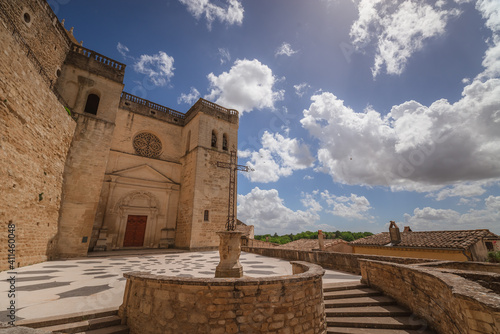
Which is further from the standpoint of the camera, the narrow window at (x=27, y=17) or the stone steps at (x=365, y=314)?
the narrow window at (x=27, y=17)

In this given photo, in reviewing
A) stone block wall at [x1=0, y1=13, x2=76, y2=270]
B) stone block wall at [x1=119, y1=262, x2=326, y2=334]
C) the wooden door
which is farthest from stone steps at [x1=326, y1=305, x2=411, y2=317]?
the wooden door

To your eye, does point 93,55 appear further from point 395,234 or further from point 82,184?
point 395,234

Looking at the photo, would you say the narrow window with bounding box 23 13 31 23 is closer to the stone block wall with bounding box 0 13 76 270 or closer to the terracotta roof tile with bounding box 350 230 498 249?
the stone block wall with bounding box 0 13 76 270

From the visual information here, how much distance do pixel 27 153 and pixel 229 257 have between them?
25.4 ft

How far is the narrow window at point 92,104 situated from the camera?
41.3ft

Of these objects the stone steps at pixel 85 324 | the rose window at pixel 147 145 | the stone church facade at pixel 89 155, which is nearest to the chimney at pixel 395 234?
the stone church facade at pixel 89 155

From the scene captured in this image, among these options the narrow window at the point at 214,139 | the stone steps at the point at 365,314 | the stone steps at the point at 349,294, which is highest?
the narrow window at the point at 214,139

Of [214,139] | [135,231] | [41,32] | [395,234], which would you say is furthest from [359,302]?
[41,32]

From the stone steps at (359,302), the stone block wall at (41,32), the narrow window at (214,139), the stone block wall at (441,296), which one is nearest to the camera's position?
the stone block wall at (441,296)

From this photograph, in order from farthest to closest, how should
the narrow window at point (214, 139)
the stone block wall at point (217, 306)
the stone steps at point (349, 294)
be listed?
the narrow window at point (214, 139) → the stone steps at point (349, 294) → the stone block wall at point (217, 306)

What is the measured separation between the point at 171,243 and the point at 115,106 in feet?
31.6

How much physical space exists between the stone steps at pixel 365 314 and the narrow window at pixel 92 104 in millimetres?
15124

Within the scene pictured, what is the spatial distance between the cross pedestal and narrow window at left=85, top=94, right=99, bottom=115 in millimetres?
12616

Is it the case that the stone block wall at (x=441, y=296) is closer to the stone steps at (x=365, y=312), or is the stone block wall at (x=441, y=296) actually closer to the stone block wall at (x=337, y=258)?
the stone steps at (x=365, y=312)
